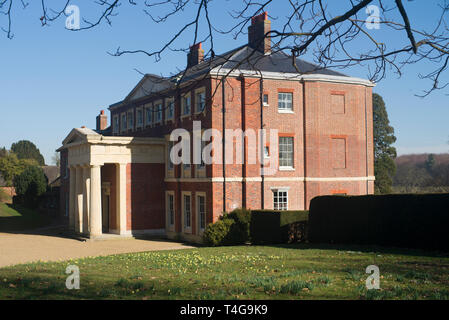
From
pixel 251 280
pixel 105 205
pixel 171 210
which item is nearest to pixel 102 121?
pixel 105 205

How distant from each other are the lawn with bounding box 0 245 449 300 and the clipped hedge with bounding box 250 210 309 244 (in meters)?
8.64

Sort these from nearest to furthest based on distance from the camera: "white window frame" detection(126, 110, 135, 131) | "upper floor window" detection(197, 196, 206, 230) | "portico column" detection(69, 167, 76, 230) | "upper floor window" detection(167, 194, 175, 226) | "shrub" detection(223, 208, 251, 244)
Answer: "shrub" detection(223, 208, 251, 244), "upper floor window" detection(197, 196, 206, 230), "upper floor window" detection(167, 194, 175, 226), "portico column" detection(69, 167, 76, 230), "white window frame" detection(126, 110, 135, 131)

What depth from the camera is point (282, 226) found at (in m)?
26.3

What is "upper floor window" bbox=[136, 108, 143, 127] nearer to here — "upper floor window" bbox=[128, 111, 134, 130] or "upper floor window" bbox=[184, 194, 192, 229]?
"upper floor window" bbox=[128, 111, 134, 130]

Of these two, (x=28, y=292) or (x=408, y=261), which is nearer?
(x=28, y=292)

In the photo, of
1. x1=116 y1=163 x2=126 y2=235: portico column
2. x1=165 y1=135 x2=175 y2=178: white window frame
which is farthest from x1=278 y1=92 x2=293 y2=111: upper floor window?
x1=116 y1=163 x2=126 y2=235: portico column

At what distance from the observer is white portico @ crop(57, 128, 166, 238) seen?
34125 millimetres

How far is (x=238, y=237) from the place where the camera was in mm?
28234

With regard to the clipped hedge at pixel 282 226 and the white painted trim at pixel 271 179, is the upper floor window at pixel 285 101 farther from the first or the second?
the clipped hedge at pixel 282 226

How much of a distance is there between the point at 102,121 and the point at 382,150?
108 feet

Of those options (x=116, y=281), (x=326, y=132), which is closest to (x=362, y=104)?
(x=326, y=132)

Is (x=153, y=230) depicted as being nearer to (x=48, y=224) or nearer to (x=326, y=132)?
(x=326, y=132)
